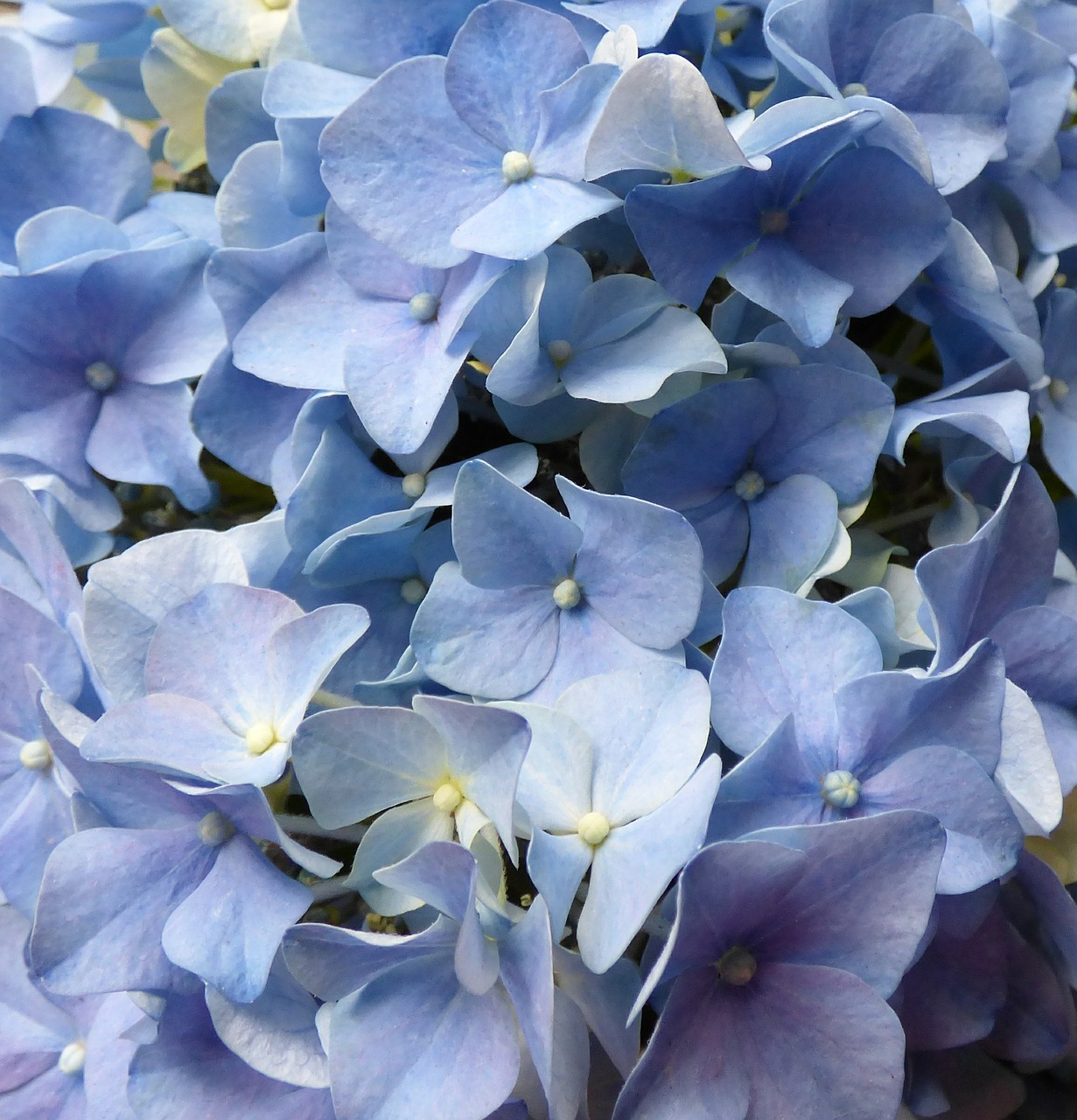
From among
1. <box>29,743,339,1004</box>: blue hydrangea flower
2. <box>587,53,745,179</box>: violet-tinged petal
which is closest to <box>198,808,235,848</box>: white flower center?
<box>29,743,339,1004</box>: blue hydrangea flower

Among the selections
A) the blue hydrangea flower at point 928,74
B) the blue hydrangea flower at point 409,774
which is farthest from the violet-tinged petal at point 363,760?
the blue hydrangea flower at point 928,74

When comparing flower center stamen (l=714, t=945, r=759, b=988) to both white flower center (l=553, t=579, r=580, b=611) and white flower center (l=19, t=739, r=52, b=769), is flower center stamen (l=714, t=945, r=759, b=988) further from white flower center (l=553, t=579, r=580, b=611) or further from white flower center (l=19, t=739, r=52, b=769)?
white flower center (l=19, t=739, r=52, b=769)

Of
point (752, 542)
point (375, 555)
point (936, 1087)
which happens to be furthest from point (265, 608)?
point (936, 1087)

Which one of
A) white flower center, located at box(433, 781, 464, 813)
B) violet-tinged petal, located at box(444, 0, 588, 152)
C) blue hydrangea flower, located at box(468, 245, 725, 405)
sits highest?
violet-tinged petal, located at box(444, 0, 588, 152)

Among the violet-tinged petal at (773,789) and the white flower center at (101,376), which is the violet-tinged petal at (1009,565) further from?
the white flower center at (101,376)

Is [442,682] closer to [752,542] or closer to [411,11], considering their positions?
[752,542]

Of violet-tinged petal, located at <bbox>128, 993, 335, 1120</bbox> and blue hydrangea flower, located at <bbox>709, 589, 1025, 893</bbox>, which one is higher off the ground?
blue hydrangea flower, located at <bbox>709, 589, 1025, 893</bbox>

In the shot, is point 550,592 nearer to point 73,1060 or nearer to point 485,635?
point 485,635
